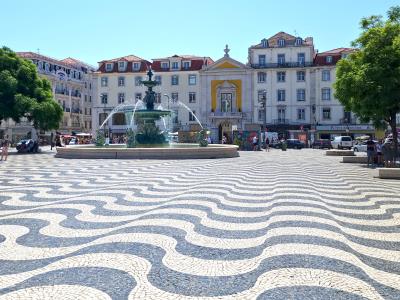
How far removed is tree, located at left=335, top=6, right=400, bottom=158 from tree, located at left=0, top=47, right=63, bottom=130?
20636mm

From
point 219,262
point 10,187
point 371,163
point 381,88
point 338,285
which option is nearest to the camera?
point 338,285

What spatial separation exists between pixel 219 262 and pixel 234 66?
160ft

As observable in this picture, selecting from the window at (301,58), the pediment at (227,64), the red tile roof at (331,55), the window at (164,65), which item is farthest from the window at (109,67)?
the red tile roof at (331,55)

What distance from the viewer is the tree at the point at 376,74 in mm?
15164

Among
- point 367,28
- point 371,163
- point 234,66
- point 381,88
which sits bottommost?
point 371,163

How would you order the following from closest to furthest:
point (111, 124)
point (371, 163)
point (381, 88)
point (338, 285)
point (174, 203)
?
point (338, 285) → point (174, 203) → point (381, 88) → point (371, 163) → point (111, 124)

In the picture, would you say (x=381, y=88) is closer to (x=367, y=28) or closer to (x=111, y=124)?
(x=367, y=28)

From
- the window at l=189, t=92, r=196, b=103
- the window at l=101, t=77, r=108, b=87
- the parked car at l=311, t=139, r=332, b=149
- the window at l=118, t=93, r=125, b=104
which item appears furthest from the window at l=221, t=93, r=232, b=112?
the window at l=101, t=77, r=108, b=87

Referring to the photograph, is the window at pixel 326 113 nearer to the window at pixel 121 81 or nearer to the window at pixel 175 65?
the window at pixel 175 65

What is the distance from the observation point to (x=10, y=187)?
30.5 ft

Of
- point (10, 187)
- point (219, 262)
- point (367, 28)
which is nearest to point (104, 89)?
point (367, 28)

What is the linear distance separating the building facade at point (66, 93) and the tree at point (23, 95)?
1122 inches

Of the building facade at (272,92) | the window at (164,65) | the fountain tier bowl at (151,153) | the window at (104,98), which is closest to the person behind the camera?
the fountain tier bowl at (151,153)

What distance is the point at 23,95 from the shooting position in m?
27.9
